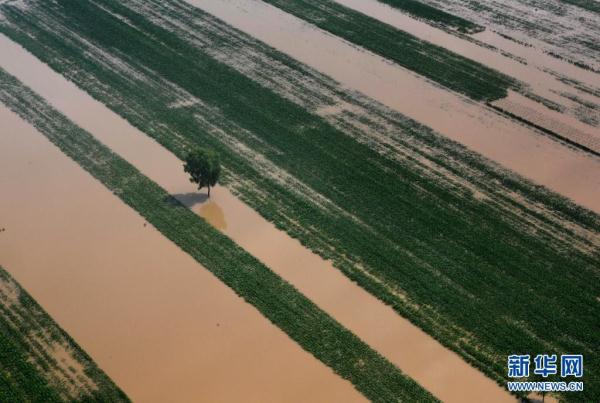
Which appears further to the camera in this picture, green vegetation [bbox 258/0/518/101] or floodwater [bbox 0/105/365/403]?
green vegetation [bbox 258/0/518/101]

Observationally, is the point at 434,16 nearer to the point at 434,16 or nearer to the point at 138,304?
the point at 434,16

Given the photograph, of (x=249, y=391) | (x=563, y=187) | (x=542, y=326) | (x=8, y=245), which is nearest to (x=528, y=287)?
(x=542, y=326)

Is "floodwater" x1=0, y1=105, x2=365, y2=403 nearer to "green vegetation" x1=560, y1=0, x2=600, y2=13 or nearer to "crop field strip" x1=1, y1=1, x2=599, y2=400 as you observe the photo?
"crop field strip" x1=1, y1=1, x2=599, y2=400

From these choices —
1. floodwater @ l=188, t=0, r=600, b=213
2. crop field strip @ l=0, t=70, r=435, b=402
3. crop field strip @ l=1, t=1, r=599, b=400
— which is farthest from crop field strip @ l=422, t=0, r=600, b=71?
crop field strip @ l=0, t=70, r=435, b=402

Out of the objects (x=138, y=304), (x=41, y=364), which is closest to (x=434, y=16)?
(x=138, y=304)

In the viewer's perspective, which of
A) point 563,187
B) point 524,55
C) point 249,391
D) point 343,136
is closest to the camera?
point 249,391

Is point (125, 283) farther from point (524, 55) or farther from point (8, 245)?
point (524, 55)

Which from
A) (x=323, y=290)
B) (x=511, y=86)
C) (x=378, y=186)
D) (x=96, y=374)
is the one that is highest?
(x=511, y=86)
